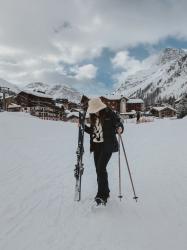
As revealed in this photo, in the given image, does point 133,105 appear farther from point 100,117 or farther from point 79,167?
point 100,117

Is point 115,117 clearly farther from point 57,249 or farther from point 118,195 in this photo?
point 57,249

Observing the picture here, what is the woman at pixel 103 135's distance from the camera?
6875mm

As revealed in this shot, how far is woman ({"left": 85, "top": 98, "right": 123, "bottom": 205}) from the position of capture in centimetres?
687

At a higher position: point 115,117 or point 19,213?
point 115,117

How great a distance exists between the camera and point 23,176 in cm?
993

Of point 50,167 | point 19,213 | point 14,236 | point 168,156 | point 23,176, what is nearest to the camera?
point 14,236

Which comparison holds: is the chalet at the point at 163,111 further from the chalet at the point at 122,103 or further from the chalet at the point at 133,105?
the chalet at the point at 133,105

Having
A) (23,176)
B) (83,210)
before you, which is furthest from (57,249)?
(23,176)

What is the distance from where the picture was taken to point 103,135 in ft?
22.7

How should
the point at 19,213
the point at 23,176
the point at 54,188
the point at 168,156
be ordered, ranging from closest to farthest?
the point at 19,213, the point at 54,188, the point at 23,176, the point at 168,156

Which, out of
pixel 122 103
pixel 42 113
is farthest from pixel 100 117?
pixel 122 103

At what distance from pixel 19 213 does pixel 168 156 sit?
29.6 ft

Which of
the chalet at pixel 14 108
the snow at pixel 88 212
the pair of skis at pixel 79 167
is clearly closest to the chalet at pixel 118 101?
the chalet at pixel 14 108

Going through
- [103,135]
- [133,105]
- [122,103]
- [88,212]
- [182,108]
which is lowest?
[88,212]
